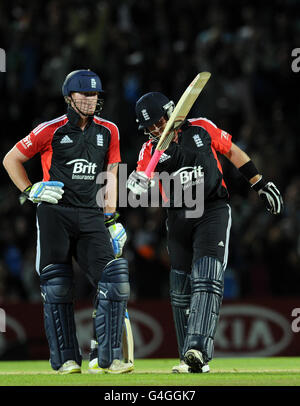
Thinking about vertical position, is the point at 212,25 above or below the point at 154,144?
above

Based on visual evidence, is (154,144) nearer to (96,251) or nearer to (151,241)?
(96,251)

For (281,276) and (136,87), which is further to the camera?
(136,87)

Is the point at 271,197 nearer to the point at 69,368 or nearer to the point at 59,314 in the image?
the point at 59,314

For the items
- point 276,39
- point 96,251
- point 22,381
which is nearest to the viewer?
point 22,381

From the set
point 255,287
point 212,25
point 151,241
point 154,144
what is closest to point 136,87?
point 212,25

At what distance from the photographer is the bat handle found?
7.43m

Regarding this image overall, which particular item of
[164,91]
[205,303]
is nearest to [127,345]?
[205,303]

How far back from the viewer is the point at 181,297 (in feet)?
26.1

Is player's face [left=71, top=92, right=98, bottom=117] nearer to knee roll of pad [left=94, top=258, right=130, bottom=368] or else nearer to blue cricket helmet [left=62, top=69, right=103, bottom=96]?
blue cricket helmet [left=62, top=69, right=103, bottom=96]

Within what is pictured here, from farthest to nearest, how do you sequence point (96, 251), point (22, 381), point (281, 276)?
point (281, 276) → point (96, 251) → point (22, 381)

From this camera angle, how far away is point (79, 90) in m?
7.59

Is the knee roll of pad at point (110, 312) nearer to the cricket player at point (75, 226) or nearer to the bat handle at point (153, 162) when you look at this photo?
the cricket player at point (75, 226)

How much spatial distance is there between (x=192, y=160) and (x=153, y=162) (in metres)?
0.40

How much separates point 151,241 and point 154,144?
4867 mm
